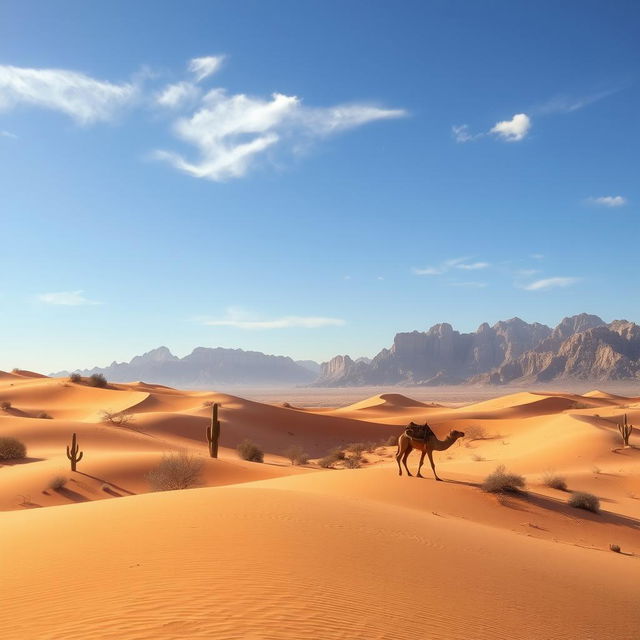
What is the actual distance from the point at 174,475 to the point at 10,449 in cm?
887

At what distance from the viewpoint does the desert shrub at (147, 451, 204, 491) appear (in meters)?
17.1

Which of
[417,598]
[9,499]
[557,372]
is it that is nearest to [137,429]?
[9,499]

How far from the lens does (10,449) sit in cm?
2205

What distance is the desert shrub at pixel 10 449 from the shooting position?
2189 centimetres

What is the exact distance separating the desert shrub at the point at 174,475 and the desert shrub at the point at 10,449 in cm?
744

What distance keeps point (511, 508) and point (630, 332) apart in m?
156

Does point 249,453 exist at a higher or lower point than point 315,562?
lower

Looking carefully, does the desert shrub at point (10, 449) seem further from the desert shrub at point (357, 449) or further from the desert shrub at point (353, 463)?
the desert shrub at point (357, 449)

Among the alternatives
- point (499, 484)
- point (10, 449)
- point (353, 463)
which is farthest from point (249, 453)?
point (499, 484)

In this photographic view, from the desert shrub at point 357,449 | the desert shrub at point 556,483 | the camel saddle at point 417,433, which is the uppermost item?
the camel saddle at point 417,433

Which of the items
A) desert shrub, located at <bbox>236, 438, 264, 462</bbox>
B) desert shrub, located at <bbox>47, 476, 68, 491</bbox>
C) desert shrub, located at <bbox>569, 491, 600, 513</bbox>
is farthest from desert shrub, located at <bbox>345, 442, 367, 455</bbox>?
desert shrub, located at <bbox>47, 476, 68, 491</bbox>

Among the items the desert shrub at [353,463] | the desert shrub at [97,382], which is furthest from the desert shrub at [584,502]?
the desert shrub at [97,382]

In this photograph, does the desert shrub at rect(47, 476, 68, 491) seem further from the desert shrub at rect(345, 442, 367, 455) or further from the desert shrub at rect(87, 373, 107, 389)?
the desert shrub at rect(87, 373, 107, 389)

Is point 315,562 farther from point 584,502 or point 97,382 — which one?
point 97,382
